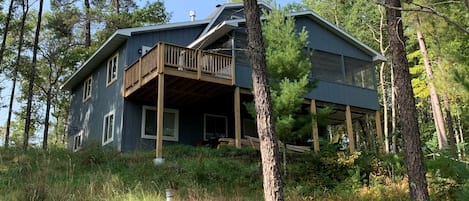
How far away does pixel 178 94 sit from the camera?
1595 cm

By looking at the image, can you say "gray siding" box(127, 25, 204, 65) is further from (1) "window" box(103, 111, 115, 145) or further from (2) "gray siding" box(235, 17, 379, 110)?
(2) "gray siding" box(235, 17, 379, 110)

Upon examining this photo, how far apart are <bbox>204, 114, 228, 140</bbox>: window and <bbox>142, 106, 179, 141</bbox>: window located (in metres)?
1.24

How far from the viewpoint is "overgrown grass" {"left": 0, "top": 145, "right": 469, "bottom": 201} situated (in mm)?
8953

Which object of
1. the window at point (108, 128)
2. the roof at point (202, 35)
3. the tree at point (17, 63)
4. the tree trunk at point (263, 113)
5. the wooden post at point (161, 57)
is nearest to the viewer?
the tree trunk at point (263, 113)

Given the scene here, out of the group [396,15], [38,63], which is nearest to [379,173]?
[396,15]

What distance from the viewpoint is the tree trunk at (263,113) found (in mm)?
7180

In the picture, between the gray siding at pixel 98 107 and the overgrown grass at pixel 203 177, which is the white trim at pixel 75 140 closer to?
the gray siding at pixel 98 107

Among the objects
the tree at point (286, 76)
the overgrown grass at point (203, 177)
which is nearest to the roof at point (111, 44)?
the overgrown grass at point (203, 177)

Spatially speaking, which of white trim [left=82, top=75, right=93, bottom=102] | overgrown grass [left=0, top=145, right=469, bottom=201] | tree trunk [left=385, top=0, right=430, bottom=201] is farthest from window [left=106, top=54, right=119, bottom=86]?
tree trunk [left=385, top=0, right=430, bottom=201]

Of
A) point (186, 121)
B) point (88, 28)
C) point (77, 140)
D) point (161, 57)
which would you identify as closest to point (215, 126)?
point (186, 121)

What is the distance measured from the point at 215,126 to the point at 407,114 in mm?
10222

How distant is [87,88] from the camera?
816 inches

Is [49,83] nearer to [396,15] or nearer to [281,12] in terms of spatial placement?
[281,12]

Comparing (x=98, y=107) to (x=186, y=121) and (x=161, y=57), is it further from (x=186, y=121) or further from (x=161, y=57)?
(x=161, y=57)
